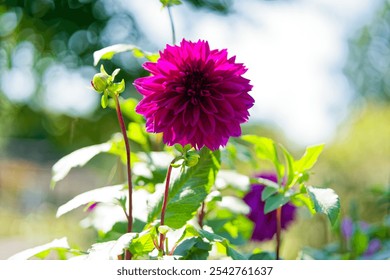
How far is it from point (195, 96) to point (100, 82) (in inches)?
4.1

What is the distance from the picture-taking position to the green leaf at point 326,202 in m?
0.62

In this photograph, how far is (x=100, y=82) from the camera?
0.60 metres

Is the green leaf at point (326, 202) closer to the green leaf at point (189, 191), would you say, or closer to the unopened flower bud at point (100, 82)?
the green leaf at point (189, 191)

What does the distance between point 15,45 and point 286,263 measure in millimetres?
6640

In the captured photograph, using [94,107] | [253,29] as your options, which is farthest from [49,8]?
[253,29]

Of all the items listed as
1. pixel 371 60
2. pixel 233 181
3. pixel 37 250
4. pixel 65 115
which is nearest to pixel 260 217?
pixel 233 181

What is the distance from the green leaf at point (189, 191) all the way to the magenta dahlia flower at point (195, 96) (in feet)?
0.40

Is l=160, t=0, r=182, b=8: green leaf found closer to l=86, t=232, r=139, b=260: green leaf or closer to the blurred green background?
l=86, t=232, r=139, b=260: green leaf

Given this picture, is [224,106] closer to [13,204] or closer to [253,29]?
[253,29]

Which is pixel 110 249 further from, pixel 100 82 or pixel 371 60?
pixel 371 60

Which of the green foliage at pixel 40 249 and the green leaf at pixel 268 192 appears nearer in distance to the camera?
the green foliage at pixel 40 249

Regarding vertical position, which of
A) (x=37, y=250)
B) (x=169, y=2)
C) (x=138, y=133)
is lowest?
(x=37, y=250)

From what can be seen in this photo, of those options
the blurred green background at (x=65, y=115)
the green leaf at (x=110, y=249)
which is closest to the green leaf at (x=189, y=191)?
the green leaf at (x=110, y=249)

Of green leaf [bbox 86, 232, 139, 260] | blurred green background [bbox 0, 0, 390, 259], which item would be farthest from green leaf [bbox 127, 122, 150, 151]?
blurred green background [bbox 0, 0, 390, 259]
